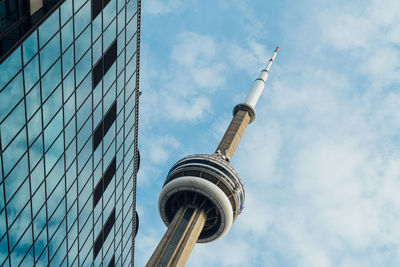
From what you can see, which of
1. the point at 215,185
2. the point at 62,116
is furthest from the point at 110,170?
the point at 215,185

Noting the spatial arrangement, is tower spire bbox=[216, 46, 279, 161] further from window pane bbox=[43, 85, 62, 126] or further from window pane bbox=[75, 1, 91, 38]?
window pane bbox=[43, 85, 62, 126]

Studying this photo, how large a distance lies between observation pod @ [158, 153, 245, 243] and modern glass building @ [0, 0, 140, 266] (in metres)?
59.3

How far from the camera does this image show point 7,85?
64.2 feet

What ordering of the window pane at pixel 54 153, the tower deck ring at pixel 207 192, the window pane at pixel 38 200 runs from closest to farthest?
the window pane at pixel 38 200, the window pane at pixel 54 153, the tower deck ring at pixel 207 192

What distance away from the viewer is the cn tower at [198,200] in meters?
96.6

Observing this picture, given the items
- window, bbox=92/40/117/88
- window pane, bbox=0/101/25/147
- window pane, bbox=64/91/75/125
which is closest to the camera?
window pane, bbox=0/101/25/147

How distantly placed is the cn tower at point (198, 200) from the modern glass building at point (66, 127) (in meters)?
55.3

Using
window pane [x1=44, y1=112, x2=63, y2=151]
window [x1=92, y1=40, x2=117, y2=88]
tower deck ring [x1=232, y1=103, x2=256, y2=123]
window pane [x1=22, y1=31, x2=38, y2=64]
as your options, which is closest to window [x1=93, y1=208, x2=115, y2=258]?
window [x1=92, y1=40, x2=117, y2=88]

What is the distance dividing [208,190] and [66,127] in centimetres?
7427

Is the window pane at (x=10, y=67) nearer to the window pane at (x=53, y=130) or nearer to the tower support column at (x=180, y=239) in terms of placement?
the window pane at (x=53, y=130)

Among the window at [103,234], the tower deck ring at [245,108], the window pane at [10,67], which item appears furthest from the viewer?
the tower deck ring at [245,108]

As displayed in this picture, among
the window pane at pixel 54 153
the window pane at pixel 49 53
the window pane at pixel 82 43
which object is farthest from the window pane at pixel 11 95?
the window pane at pixel 82 43

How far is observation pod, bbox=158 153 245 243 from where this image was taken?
331ft

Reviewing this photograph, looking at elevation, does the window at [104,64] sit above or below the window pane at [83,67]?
above
